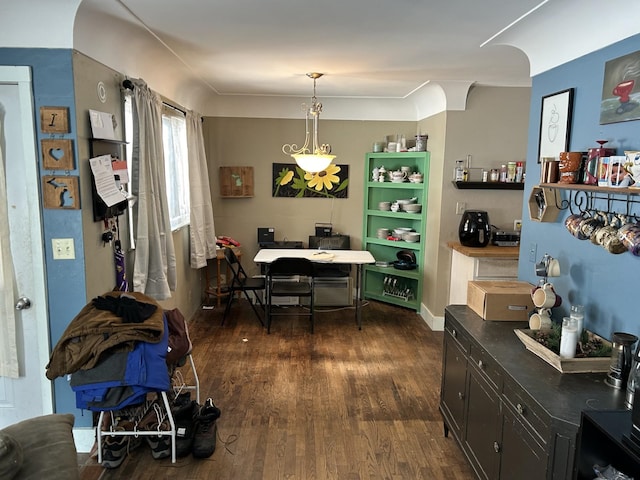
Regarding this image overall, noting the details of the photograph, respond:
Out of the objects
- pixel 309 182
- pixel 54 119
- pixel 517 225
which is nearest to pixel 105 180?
pixel 54 119

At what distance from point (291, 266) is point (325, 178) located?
1685 millimetres

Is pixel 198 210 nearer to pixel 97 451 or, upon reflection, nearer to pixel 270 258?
pixel 270 258

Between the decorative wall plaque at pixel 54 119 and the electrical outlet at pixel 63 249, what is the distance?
57cm

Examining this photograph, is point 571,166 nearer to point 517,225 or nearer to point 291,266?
point 517,225

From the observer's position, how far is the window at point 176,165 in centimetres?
434

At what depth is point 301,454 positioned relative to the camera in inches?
108

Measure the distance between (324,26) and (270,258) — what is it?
2572 millimetres

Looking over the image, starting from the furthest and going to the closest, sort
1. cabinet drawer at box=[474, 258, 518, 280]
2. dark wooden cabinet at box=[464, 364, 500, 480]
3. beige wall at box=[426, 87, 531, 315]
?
beige wall at box=[426, 87, 531, 315] → cabinet drawer at box=[474, 258, 518, 280] → dark wooden cabinet at box=[464, 364, 500, 480]

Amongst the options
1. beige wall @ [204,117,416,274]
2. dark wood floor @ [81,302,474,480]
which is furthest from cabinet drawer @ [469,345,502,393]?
beige wall @ [204,117,416,274]

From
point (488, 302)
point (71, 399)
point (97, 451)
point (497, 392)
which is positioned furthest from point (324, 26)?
point (97, 451)

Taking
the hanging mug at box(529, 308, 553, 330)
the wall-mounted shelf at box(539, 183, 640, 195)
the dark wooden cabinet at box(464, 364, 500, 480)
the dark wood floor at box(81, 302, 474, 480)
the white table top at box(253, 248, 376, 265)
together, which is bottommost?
the dark wood floor at box(81, 302, 474, 480)

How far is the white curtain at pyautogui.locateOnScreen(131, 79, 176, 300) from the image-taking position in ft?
10.4

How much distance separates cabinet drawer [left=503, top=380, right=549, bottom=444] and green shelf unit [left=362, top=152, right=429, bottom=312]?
3.43 m

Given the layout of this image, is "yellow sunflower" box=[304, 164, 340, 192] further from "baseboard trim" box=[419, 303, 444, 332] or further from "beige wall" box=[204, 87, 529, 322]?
"baseboard trim" box=[419, 303, 444, 332]
